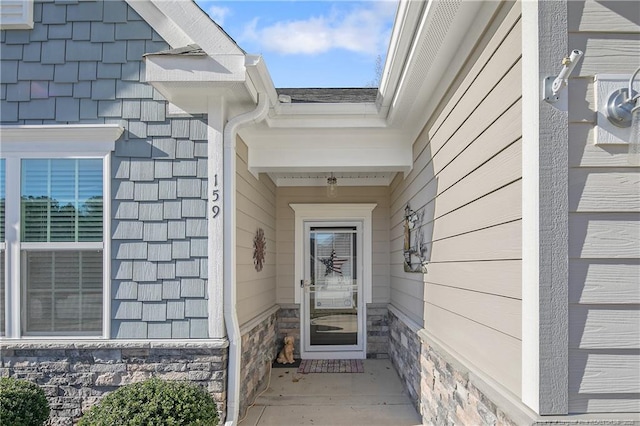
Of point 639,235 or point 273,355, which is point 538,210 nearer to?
point 639,235

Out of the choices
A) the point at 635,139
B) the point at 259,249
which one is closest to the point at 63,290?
the point at 259,249

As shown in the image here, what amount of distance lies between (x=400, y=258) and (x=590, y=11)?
3.62 meters

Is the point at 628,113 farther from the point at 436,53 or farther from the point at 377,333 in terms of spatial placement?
the point at 377,333

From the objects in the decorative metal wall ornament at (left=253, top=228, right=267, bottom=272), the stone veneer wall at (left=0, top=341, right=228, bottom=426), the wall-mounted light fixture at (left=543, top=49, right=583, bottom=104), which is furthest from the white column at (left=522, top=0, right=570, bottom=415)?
Answer: the decorative metal wall ornament at (left=253, top=228, right=267, bottom=272)

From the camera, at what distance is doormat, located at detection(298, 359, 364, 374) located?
17.6ft

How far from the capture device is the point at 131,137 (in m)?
3.34

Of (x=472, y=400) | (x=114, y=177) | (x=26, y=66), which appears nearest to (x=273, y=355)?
(x=114, y=177)

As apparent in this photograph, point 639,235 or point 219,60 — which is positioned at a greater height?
point 219,60

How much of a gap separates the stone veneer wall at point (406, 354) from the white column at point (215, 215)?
181cm

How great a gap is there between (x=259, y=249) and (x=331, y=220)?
1.70 metres

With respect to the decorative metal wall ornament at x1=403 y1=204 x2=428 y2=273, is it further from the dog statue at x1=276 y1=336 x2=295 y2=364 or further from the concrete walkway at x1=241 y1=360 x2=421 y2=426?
the dog statue at x1=276 y1=336 x2=295 y2=364

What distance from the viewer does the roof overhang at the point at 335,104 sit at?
8.04 feet

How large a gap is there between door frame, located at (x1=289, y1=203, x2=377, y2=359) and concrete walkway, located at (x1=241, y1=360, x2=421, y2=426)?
1020 mm

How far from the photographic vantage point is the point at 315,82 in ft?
21.8
